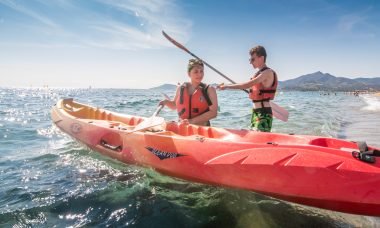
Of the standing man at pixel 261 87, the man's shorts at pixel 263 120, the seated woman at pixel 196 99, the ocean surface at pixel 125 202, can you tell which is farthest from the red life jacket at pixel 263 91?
the ocean surface at pixel 125 202

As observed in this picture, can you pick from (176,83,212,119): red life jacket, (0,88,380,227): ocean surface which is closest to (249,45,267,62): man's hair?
(176,83,212,119): red life jacket

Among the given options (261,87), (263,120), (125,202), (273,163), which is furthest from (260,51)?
(125,202)

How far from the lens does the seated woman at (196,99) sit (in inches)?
234

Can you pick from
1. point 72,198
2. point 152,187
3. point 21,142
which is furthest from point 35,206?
point 21,142

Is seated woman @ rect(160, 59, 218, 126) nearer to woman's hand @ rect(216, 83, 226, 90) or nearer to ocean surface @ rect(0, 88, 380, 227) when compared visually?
woman's hand @ rect(216, 83, 226, 90)

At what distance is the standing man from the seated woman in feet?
1.31

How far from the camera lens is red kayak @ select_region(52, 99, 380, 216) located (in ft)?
11.1

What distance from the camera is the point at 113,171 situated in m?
6.02

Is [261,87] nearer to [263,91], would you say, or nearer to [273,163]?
[263,91]

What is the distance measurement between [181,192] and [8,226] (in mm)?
2428

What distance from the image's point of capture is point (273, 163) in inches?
149

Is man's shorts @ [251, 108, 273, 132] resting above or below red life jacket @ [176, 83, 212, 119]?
below

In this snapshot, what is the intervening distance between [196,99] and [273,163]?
2.58 meters

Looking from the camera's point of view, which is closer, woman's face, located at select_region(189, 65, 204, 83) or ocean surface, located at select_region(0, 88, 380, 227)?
ocean surface, located at select_region(0, 88, 380, 227)
